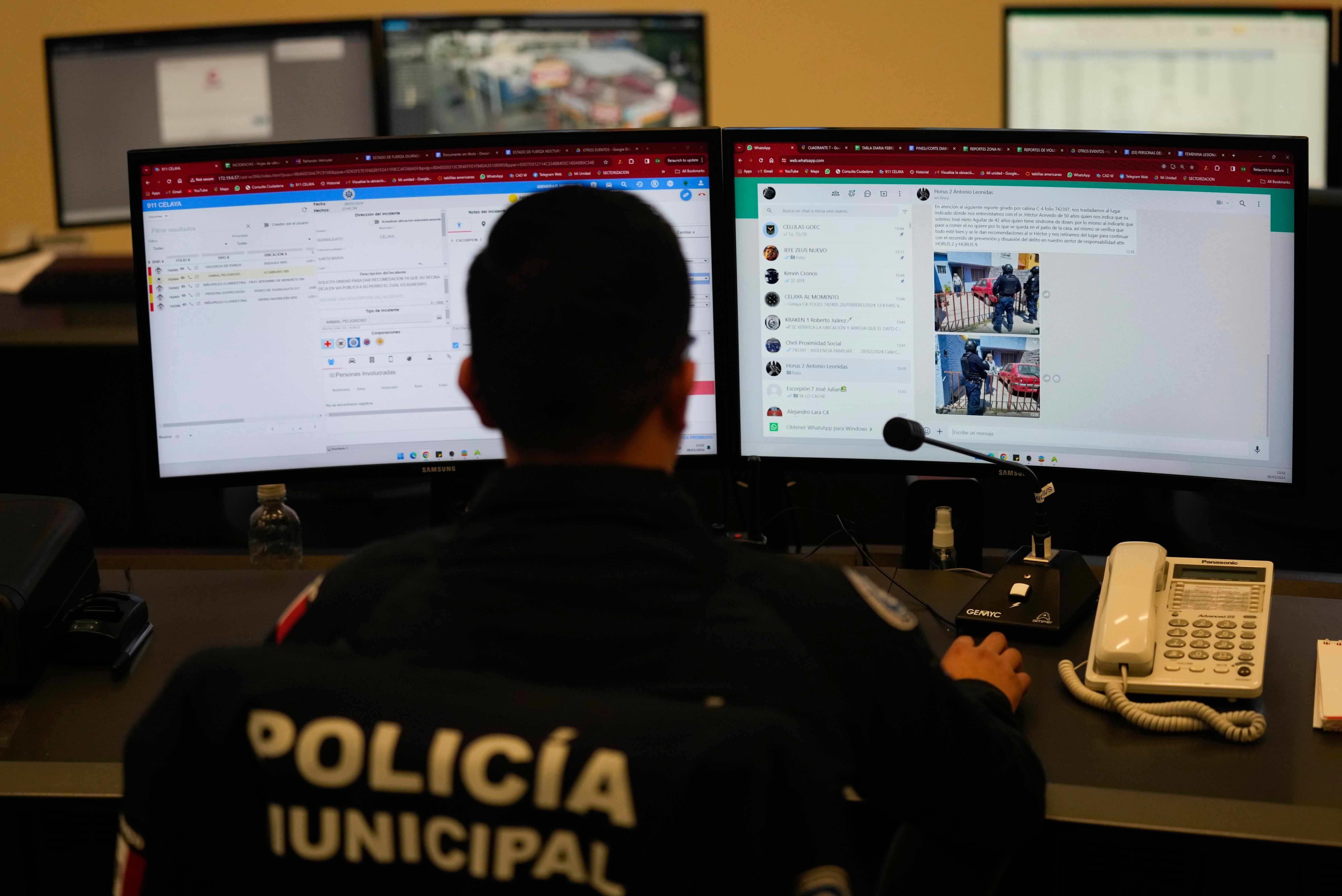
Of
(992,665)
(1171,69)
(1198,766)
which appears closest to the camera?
(1198,766)

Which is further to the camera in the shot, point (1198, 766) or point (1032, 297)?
point (1032, 297)

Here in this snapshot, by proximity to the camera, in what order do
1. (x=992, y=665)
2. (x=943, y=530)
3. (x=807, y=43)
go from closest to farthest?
(x=992, y=665), (x=943, y=530), (x=807, y=43)

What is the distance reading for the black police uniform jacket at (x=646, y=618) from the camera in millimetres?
705

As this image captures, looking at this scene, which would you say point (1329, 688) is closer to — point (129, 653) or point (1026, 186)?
point (1026, 186)

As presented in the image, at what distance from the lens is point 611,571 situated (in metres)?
0.72

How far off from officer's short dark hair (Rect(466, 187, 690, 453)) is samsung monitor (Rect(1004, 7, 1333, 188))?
297 centimetres

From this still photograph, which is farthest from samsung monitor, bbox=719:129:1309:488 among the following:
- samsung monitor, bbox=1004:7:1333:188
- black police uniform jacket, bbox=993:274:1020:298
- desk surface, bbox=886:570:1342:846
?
samsung monitor, bbox=1004:7:1333:188

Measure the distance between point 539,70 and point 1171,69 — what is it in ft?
5.66

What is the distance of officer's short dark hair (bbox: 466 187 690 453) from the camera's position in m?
0.75

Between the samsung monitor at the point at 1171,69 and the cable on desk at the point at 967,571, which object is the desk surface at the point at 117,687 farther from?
the samsung monitor at the point at 1171,69

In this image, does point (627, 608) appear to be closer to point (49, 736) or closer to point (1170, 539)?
point (49, 736)

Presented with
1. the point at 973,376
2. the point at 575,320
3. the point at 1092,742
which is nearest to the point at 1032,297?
the point at 973,376

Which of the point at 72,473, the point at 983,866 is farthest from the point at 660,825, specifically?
the point at 72,473

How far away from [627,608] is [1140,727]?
0.60 m
